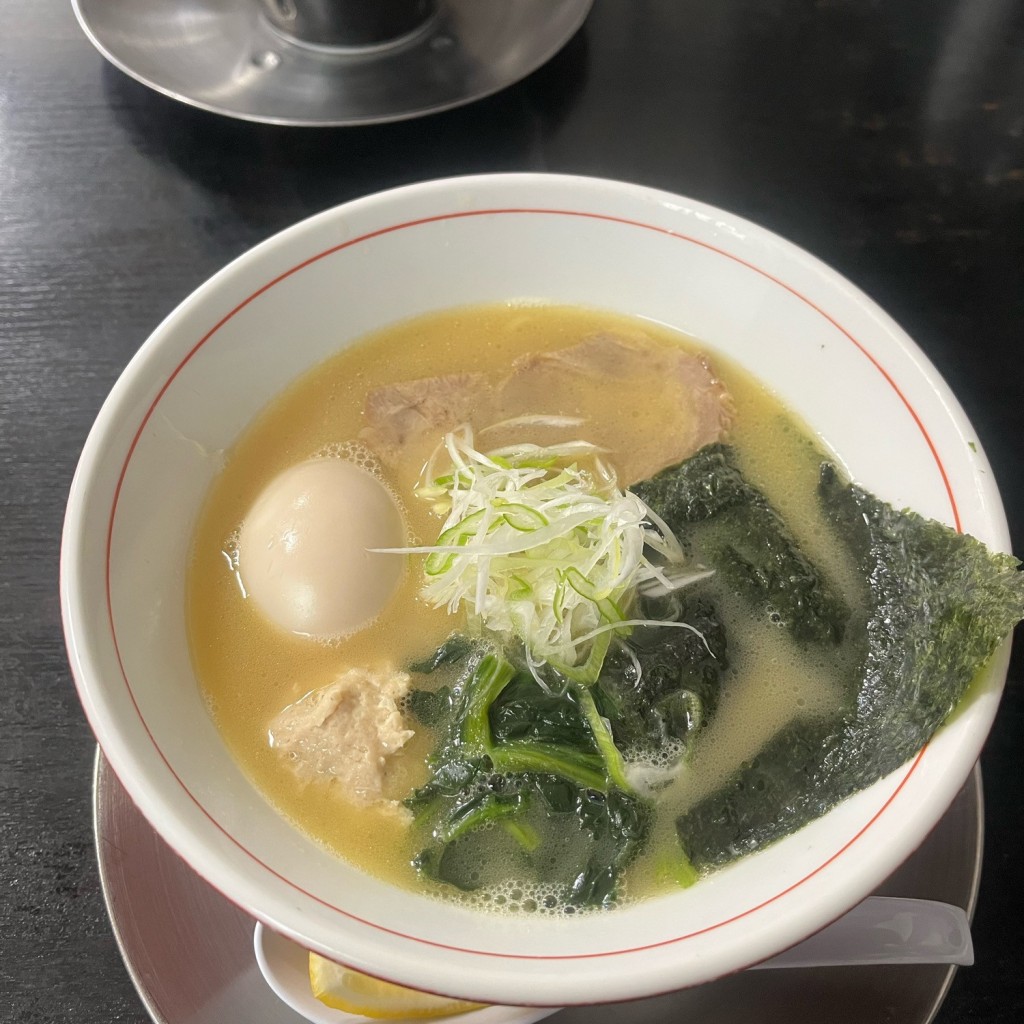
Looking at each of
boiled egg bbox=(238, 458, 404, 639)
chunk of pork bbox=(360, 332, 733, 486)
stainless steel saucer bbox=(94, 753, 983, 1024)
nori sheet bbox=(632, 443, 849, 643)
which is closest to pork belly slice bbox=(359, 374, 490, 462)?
chunk of pork bbox=(360, 332, 733, 486)

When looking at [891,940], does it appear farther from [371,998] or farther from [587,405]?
[587,405]

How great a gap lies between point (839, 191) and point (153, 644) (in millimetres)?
2063

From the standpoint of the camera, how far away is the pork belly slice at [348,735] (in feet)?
4.37

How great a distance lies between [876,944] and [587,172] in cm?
194

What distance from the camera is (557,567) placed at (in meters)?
1.42

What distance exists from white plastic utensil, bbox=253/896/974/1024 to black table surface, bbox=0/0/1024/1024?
1.48ft

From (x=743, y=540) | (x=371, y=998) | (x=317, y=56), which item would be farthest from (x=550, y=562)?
(x=317, y=56)

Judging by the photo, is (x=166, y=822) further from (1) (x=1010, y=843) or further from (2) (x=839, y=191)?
(2) (x=839, y=191)

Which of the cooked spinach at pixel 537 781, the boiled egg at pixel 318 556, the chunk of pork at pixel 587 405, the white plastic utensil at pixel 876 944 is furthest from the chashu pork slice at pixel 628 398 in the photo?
the white plastic utensil at pixel 876 944

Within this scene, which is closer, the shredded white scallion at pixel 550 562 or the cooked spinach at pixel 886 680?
the cooked spinach at pixel 886 680

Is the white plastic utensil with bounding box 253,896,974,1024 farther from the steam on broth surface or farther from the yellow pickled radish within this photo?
the steam on broth surface

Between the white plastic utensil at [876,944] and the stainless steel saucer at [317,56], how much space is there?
199cm

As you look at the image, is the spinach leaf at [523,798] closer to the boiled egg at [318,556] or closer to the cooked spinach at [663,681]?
the cooked spinach at [663,681]

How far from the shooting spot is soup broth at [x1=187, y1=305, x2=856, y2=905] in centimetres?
132
